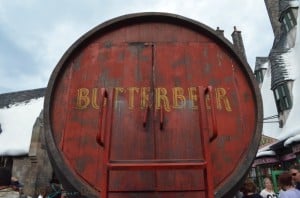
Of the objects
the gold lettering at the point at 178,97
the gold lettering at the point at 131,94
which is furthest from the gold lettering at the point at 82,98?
the gold lettering at the point at 178,97

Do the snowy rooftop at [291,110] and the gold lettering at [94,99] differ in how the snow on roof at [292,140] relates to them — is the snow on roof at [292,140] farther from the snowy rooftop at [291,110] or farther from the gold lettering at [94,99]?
the gold lettering at [94,99]

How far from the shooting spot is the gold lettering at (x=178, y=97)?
2.84m

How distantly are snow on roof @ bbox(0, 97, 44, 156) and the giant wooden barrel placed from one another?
1424cm

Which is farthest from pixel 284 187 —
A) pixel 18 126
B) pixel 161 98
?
pixel 18 126

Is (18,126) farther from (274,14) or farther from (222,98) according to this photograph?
(222,98)

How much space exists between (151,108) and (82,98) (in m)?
0.63

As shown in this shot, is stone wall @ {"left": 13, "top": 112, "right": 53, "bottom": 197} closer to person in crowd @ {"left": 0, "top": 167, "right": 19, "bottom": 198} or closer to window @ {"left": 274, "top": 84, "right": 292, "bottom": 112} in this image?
window @ {"left": 274, "top": 84, "right": 292, "bottom": 112}

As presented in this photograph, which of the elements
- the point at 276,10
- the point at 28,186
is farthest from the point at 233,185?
the point at 276,10

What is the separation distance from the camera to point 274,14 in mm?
20656

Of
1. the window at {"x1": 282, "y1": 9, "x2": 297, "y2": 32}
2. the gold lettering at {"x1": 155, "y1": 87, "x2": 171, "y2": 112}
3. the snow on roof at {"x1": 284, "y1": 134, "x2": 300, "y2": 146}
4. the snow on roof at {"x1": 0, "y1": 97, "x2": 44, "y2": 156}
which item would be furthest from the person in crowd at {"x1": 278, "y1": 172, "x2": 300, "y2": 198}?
the window at {"x1": 282, "y1": 9, "x2": 297, "y2": 32}

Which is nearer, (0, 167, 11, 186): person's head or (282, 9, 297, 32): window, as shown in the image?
(0, 167, 11, 186): person's head

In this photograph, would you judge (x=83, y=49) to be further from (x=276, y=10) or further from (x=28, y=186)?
(x=276, y=10)

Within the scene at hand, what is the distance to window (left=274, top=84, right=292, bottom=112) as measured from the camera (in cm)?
1568

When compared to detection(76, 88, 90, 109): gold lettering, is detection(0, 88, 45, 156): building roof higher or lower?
higher
